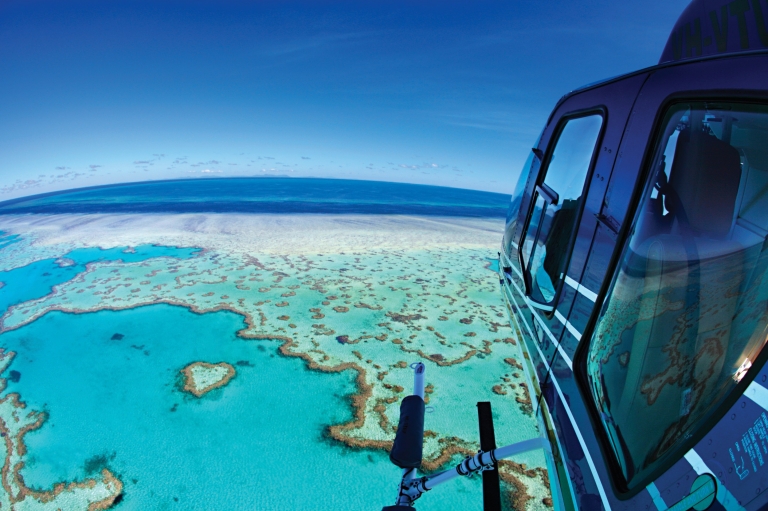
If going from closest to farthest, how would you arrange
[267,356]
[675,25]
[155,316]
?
[675,25] < [267,356] < [155,316]

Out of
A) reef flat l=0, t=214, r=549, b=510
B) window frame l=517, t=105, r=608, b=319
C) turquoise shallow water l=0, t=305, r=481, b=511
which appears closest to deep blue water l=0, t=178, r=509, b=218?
reef flat l=0, t=214, r=549, b=510

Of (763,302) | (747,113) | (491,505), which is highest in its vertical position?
(747,113)

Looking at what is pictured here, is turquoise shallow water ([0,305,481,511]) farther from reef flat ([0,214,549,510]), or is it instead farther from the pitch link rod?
the pitch link rod

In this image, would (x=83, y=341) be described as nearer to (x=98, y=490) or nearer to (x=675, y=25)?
(x=98, y=490)

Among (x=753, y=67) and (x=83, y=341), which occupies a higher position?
(x=753, y=67)

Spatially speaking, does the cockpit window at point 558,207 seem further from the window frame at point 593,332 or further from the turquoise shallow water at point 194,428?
the turquoise shallow water at point 194,428

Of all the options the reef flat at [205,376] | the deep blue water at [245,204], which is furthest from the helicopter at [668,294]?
the deep blue water at [245,204]

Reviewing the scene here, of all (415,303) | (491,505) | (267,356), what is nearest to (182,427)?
(267,356)
